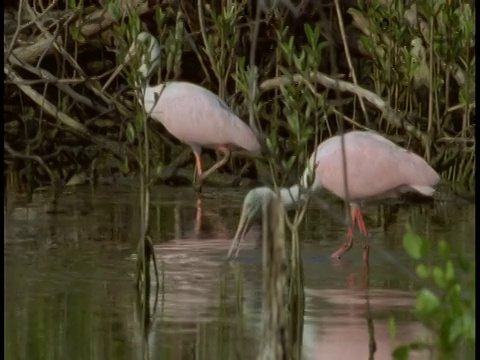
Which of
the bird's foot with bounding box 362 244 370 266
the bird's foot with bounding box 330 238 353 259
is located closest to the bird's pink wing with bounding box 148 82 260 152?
the bird's foot with bounding box 330 238 353 259

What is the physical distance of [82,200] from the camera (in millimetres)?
11086

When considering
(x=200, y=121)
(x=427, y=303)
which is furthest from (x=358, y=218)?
(x=427, y=303)

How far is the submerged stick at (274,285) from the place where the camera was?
5.14 metres

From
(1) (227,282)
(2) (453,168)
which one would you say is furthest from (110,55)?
(1) (227,282)

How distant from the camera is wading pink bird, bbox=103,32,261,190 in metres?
11.2

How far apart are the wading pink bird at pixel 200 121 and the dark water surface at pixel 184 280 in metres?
0.36

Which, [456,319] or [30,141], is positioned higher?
[30,141]

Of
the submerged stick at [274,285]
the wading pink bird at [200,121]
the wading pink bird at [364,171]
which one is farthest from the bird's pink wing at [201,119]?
the submerged stick at [274,285]

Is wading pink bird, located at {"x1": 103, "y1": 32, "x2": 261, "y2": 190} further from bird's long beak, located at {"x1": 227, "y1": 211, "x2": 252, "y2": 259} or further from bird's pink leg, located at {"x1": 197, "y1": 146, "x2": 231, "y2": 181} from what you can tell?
bird's long beak, located at {"x1": 227, "y1": 211, "x2": 252, "y2": 259}

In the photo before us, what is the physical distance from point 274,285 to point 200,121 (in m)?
6.30

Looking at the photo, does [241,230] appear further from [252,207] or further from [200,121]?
[200,121]

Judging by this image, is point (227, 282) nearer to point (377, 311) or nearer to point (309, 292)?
point (309, 292)

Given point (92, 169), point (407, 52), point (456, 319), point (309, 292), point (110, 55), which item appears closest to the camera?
point (456, 319)

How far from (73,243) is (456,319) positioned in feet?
17.2
